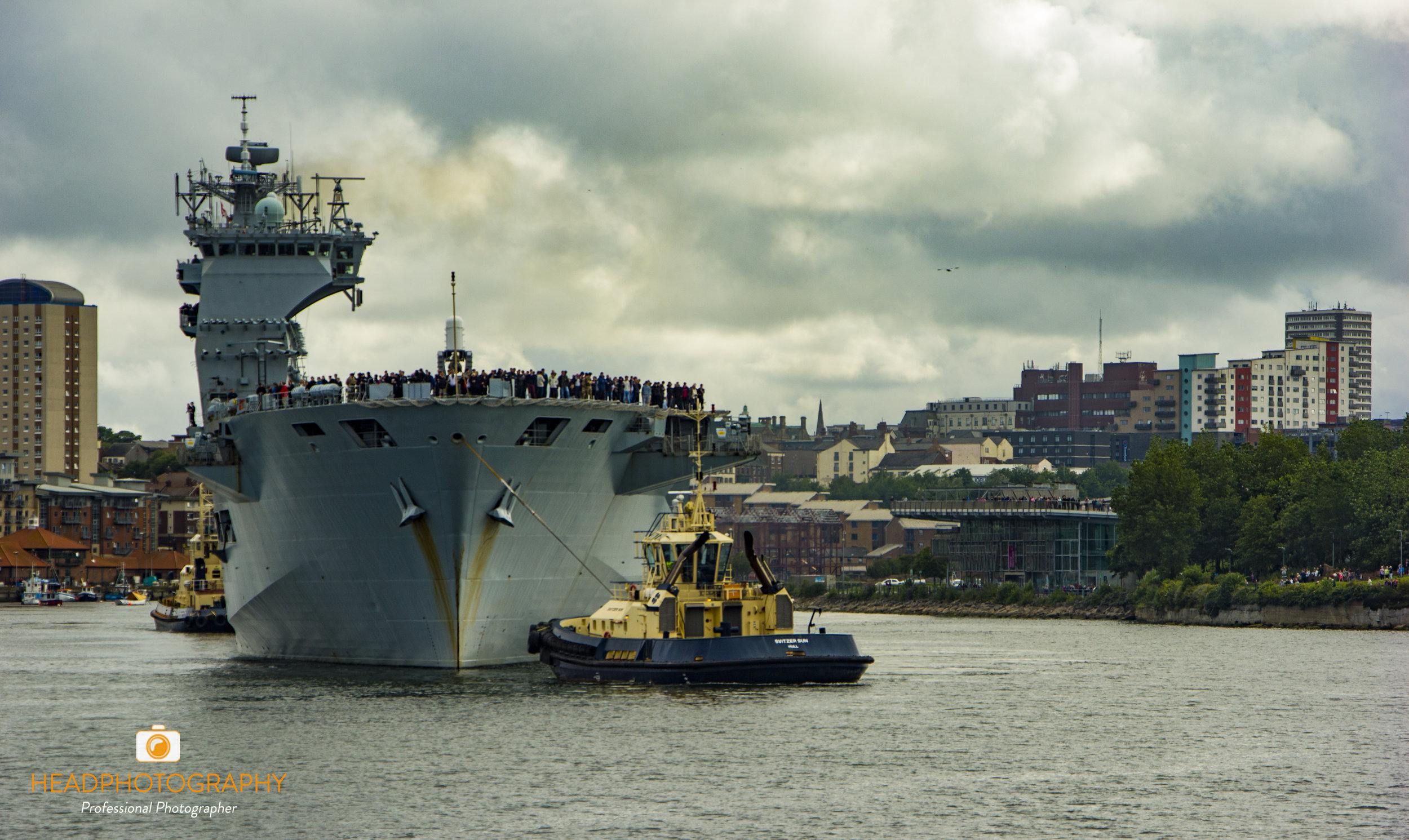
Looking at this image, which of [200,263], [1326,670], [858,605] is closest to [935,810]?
[1326,670]

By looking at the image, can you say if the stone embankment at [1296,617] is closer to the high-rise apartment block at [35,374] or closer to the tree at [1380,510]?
the tree at [1380,510]

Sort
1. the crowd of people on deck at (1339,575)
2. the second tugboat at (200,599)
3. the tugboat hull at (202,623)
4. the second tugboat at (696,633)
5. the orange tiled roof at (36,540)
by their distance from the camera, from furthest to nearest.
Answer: the orange tiled roof at (36,540) < the crowd of people on deck at (1339,575) < the second tugboat at (200,599) < the tugboat hull at (202,623) < the second tugboat at (696,633)

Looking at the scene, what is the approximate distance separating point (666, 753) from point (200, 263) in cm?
4326

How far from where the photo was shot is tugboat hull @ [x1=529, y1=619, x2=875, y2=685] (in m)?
46.1

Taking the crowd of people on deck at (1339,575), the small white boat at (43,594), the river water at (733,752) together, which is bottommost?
the small white boat at (43,594)

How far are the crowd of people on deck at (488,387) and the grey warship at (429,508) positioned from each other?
24cm

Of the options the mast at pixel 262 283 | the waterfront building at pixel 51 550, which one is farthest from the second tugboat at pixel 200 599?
the waterfront building at pixel 51 550

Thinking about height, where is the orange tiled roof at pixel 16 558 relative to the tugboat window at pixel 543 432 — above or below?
below

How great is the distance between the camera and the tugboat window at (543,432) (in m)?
50.1

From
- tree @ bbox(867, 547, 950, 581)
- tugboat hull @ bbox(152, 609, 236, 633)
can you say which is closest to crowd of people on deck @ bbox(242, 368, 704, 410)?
tugboat hull @ bbox(152, 609, 236, 633)

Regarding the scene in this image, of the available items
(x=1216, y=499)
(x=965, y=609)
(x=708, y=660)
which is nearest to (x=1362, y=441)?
(x=1216, y=499)

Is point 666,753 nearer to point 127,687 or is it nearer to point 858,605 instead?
point 127,687

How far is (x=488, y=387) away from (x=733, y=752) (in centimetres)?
1674

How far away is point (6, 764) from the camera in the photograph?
35906 millimetres
